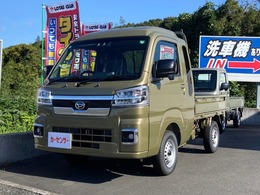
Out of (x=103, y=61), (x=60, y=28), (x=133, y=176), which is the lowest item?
(x=133, y=176)

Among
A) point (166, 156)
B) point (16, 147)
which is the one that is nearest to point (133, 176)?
point (166, 156)

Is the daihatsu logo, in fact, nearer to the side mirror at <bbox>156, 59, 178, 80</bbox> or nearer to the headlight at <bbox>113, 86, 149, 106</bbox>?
the headlight at <bbox>113, 86, 149, 106</bbox>

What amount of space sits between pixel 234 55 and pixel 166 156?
12.8 m

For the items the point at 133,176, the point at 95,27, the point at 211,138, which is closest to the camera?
the point at 133,176

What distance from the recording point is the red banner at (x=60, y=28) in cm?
1482

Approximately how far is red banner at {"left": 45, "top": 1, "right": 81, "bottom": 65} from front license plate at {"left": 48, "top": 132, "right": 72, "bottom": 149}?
9312 millimetres

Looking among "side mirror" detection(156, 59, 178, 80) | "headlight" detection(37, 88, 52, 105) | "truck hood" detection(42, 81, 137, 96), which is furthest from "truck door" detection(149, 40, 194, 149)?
"headlight" detection(37, 88, 52, 105)

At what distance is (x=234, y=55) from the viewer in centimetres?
1794

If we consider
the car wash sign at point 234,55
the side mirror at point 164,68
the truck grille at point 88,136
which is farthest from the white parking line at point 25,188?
the car wash sign at point 234,55

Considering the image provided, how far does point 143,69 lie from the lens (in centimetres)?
565

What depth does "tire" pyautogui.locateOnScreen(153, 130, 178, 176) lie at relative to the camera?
235 inches

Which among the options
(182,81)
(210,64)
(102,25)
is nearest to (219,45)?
(210,64)

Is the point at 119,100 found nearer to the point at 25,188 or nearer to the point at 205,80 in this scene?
the point at 25,188

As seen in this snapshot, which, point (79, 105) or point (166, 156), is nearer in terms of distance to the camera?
point (79, 105)
